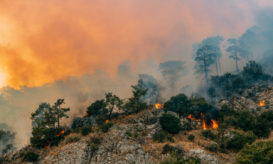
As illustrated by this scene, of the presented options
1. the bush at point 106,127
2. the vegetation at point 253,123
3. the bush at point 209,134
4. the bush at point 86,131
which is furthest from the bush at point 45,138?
the vegetation at point 253,123

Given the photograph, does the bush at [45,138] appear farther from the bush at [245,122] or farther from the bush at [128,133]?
the bush at [245,122]

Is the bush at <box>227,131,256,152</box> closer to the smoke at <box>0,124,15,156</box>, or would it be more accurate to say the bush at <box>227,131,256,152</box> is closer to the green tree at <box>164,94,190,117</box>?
the green tree at <box>164,94,190,117</box>

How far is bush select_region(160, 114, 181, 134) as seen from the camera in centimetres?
4954

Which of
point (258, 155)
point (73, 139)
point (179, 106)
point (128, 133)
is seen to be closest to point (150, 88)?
point (179, 106)

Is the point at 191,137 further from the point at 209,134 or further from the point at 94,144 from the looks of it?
the point at 94,144

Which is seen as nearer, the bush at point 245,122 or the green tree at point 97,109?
the bush at point 245,122

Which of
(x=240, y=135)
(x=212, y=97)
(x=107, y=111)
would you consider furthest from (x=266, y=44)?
(x=107, y=111)

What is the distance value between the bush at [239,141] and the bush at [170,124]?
14.1 meters

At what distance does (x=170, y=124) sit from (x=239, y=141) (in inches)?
705

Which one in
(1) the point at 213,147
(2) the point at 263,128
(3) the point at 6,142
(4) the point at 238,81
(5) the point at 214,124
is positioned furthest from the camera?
(4) the point at 238,81

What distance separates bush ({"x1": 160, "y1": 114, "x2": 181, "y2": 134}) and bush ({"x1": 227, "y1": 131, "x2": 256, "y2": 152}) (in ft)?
46.2

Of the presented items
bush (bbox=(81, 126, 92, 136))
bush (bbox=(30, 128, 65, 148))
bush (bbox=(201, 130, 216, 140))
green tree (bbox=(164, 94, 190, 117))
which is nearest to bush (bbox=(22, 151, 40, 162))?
bush (bbox=(30, 128, 65, 148))

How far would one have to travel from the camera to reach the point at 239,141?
38.0m

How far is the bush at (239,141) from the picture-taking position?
37487 mm
